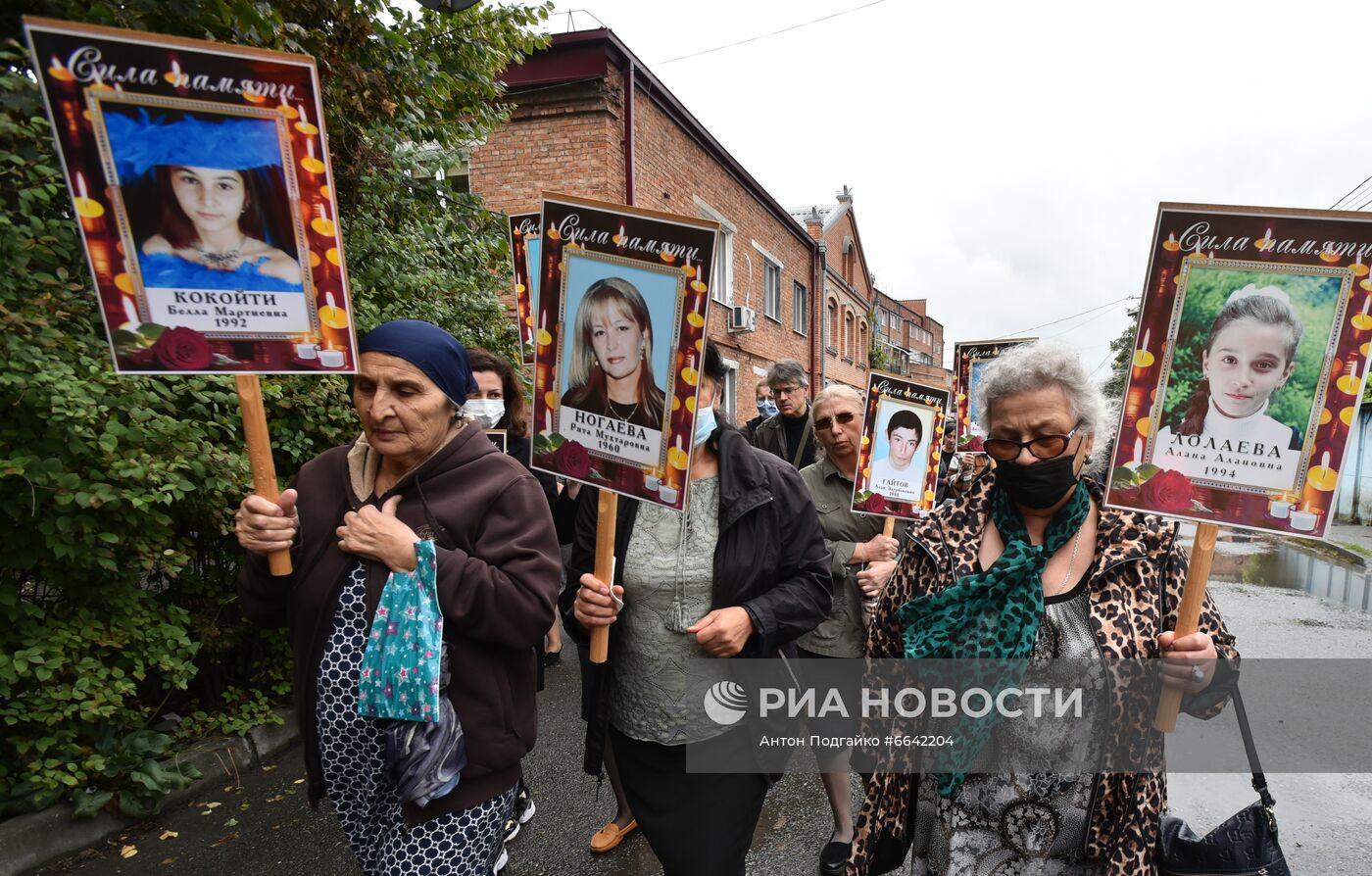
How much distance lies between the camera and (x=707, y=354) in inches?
89.0

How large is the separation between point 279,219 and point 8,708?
2.48 m

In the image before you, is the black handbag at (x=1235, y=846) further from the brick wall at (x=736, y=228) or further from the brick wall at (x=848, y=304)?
the brick wall at (x=848, y=304)

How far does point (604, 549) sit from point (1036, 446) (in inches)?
46.3

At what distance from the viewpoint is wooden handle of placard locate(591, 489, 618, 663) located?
200 centimetres

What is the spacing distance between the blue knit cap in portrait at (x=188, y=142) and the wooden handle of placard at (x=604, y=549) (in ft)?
3.85

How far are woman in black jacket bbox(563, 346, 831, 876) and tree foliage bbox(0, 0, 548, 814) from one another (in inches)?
73.8

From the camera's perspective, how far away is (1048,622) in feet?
5.81

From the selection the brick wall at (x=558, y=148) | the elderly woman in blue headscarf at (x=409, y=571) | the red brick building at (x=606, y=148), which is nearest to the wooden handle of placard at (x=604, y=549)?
the elderly woman in blue headscarf at (x=409, y=571)

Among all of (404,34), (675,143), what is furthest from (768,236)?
(404,34)

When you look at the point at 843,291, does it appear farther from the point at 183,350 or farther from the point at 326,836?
the point at 183,350

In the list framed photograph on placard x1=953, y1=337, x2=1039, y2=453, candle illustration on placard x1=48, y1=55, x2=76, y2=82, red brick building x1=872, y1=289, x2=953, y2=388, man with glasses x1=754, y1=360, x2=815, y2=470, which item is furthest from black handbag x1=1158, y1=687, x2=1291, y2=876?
red brick building x1=872, y1=289, x2=953, y2=388

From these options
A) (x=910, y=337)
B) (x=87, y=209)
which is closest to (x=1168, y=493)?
(x=87, y=209)

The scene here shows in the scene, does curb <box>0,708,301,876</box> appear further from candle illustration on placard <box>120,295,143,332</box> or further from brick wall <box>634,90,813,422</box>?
brick wall <box>634,90,813,422</box>

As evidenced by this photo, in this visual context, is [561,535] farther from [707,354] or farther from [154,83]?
[154,83]
